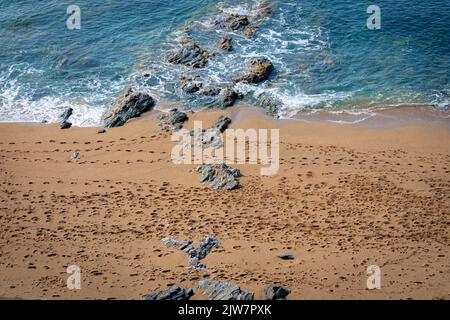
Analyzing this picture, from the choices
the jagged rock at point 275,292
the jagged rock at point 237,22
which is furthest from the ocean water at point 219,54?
the jagged rock at point 275,292

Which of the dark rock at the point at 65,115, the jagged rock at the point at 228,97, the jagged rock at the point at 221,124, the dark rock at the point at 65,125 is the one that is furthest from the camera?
the jagged rock at the point at 228,97

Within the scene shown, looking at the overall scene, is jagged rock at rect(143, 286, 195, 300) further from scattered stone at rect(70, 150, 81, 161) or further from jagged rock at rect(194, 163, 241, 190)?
scattered stone at rect(70, 150, 81, 161)

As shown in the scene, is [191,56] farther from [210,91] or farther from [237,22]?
[237,22]

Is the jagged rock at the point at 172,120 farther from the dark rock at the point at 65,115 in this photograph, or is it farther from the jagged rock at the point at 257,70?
the dark rock at the point at 65,115

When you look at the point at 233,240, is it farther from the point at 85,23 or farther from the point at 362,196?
the point at 85,23

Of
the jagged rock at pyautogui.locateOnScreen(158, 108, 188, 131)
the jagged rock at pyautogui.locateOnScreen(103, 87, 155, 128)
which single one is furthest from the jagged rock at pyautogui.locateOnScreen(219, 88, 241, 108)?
the jagged rock at pyautogui.locateOnScreen(103, 87, 155, 128)

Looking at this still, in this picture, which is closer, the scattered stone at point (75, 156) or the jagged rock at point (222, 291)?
the jagged rock at point (222, 291)
